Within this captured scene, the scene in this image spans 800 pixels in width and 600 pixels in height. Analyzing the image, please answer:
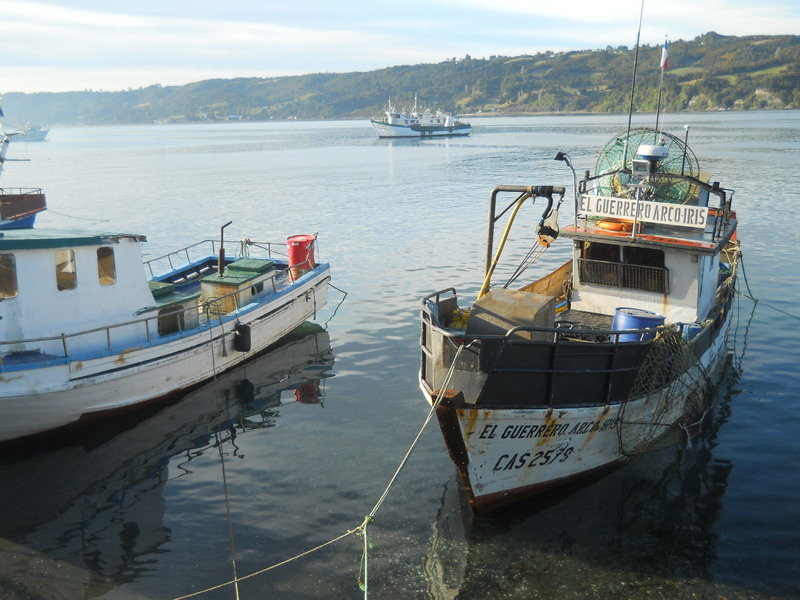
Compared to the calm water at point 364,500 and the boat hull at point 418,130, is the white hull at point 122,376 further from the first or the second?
the boat hull at point 418,130

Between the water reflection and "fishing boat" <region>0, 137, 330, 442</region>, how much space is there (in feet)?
26.6

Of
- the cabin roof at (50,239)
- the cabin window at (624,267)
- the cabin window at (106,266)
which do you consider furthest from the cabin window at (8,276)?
the cabin window at (624,267)

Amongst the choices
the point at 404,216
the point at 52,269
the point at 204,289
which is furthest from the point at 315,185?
the point at 52,269

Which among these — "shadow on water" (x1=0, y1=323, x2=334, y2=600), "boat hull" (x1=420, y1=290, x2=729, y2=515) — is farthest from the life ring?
"shadow on water" (x1=0, y1=323, x2=334, y2=600)

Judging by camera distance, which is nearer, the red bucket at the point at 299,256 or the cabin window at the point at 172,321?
the cabin window at the point at 172,321

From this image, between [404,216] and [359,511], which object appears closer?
[359,511]

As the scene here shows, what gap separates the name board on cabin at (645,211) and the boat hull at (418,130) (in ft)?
428

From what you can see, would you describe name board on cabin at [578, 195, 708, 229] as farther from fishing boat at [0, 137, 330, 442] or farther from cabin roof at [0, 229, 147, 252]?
cabin roof at [0, 229, 147, 252]

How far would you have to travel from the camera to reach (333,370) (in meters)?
19.1

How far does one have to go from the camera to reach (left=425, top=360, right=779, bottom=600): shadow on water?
9859 mm

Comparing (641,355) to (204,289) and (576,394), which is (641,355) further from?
(204,289)

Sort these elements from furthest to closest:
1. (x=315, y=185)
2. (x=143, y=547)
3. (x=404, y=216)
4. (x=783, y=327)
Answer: (x=315, y=185) → (x=404, y=216) → (x=783, y=327) → (x=143, y=547)

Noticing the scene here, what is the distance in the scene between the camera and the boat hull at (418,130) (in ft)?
465

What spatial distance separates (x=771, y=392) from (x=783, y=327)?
5.75 metres
